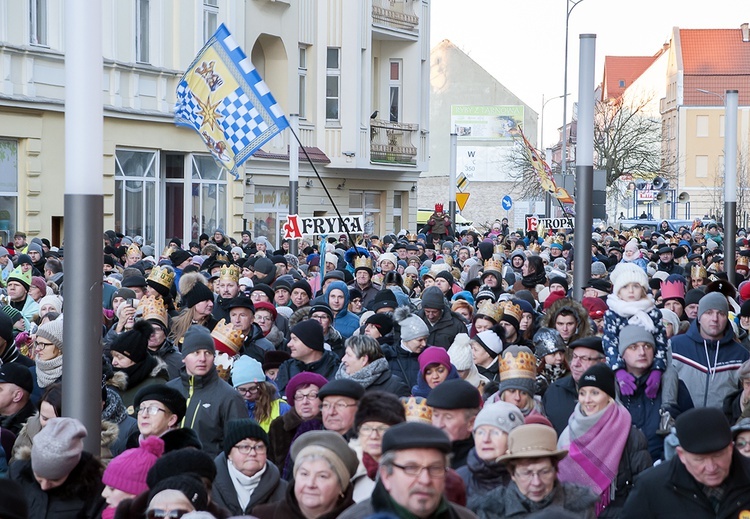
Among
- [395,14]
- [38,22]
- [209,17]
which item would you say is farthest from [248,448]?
[395,14]

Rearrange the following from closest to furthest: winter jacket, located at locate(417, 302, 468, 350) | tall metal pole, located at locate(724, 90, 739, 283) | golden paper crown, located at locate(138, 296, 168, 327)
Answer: golden paper crown, located at locate(138, 296, 168, 327), winter jacket, located at locate(417, 302, 468, 350), tall metal pole, located at locate(724, 90, 739, 283)

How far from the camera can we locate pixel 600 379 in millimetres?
7059

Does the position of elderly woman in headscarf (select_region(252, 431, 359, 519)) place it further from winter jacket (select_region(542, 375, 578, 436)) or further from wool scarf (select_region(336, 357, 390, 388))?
wool scarf (select_region(336, 357, 390, 388))

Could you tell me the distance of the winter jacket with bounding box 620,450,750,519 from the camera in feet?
18.5

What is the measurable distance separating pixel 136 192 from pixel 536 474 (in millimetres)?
25213

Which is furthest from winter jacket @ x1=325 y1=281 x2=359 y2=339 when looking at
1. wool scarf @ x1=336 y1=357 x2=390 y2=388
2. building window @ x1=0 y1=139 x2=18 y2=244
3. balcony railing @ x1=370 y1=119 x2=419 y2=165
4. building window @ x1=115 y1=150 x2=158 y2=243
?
balcony railing @ x1=370 y1=119 x2=419 y2=165

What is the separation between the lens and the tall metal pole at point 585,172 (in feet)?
45.2

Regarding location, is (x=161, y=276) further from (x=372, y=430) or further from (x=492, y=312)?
(x=372, y=430)

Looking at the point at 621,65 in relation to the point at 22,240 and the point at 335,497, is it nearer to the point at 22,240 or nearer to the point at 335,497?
the point at 22,240

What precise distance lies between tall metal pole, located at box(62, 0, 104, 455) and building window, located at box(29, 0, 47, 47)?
20.4 metres

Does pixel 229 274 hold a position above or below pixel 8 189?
below

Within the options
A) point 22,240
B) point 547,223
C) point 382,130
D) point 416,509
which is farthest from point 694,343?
point 382,130

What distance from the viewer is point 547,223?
99.2 ft

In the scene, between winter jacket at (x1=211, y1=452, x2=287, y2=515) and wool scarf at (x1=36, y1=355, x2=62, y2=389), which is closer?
winter jacket at (x1=211, y1=452, x2=287, y2=515)
